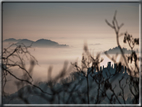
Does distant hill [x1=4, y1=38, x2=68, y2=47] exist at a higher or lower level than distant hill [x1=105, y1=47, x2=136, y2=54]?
higher

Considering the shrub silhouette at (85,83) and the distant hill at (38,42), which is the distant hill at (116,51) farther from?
the distant hill at (38,42)

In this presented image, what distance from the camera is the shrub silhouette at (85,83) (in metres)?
1.80

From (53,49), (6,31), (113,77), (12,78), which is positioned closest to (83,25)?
(53,49)

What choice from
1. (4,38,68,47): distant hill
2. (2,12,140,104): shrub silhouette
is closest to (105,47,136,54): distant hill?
(2,12,140,104): shrub silhouette

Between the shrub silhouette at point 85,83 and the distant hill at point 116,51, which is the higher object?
the distant hill at point 116,51

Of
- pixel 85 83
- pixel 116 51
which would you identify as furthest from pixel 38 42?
pixel 116 51

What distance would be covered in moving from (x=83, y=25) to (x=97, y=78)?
666 mm

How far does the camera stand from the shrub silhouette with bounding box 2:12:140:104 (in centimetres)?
180

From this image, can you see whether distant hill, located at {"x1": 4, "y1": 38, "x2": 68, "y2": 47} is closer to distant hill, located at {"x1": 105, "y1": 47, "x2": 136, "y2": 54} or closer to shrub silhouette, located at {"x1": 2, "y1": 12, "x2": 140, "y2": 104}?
shrub silhouette, located at {"x1": 2, "y1": 12, "x2": 140, "y2": 104}

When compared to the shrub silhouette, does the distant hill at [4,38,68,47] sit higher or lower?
higher

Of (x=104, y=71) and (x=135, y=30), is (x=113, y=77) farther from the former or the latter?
(x=135, y=30)

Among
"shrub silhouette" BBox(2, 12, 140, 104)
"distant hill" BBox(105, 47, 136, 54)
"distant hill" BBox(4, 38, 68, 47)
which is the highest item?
"distant hill" BBox(4, 38, 68, 47)

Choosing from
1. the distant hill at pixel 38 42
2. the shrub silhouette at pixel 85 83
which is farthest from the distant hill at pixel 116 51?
the distant hill at pixel 38 42

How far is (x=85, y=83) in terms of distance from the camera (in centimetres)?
182
